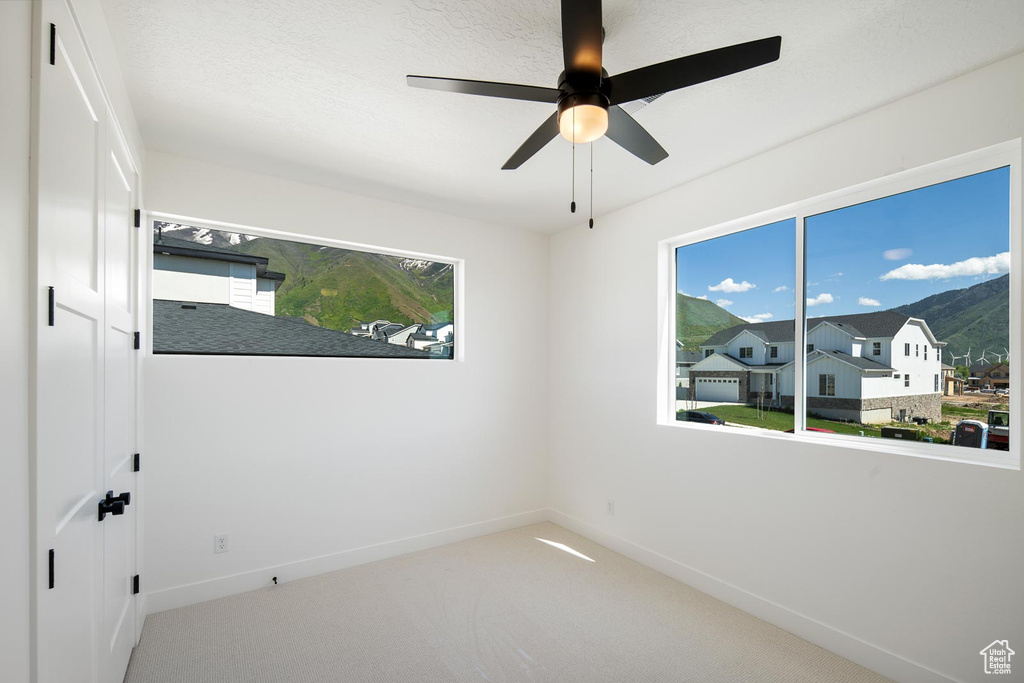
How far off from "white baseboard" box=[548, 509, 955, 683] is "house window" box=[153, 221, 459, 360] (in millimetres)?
2100

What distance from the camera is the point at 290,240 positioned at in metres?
3.34

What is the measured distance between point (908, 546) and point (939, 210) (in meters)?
1.56

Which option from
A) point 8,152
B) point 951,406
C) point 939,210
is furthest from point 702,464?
point 8,152

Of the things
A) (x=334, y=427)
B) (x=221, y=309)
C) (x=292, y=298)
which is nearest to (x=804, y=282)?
(x=334, y=427)

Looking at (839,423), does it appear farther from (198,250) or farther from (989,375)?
(198,250)

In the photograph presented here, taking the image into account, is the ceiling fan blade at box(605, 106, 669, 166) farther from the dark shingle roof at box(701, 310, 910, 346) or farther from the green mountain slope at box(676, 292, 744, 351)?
the green mountain slope at box(676, 292, 744, 351)

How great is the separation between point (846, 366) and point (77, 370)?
330 centimetres

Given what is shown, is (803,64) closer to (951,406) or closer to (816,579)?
(951,406)

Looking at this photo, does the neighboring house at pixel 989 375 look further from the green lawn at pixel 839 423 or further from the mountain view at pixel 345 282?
the mountain view at pixel 345 282

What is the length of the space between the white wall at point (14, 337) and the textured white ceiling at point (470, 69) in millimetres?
893

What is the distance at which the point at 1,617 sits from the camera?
93 centimetres

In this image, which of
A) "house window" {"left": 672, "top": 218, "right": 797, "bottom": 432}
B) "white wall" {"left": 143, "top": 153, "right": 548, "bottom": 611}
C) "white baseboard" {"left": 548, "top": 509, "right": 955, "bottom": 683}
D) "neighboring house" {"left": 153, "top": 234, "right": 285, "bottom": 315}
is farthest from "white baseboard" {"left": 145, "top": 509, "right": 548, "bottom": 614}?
"house window" {"left": 672, "top": 218, "right": 797, "bottom": 432}

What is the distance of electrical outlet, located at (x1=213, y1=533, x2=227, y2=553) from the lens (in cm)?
292

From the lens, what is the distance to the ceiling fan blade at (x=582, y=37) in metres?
1.35
